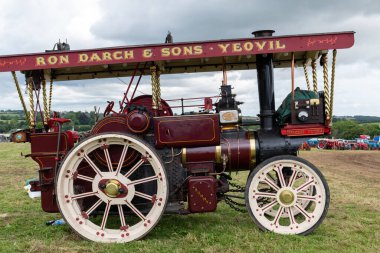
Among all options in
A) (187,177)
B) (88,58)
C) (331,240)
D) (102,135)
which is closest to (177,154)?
(187,177)

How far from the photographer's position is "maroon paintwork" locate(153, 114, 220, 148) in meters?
5.32

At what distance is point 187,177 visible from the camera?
17.6 feet

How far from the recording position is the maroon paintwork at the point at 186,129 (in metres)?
5.32

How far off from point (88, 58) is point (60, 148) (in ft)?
4.56

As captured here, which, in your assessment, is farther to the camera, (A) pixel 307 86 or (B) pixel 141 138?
(A) pixel 307 86

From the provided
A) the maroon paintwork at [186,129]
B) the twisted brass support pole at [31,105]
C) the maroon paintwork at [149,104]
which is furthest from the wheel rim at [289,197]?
the twisted brass support pole at [31,105]

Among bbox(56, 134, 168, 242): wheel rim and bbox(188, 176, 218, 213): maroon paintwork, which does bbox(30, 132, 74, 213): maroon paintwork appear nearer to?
bbox(56, 134, 168, 242): wheel rim

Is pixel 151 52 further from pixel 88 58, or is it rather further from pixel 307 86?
pixel 307 86

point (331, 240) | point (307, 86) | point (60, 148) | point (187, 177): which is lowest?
point (331, 240)

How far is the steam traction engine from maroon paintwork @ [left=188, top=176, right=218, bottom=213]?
0.01 metres

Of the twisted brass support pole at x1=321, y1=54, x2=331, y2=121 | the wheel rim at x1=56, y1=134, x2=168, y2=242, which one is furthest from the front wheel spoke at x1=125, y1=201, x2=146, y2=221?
the twisted brass support pole at x1=321, y1=54, x2=331, y2=121

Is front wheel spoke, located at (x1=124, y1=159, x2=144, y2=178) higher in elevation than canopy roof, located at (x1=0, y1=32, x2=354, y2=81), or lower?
lower

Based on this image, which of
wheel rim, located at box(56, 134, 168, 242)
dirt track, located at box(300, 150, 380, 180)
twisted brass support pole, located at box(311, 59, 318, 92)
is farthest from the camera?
dirt track, located at box(300, 150, 380, 180)

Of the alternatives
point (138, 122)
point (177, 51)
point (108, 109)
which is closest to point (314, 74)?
point (177, 51)
